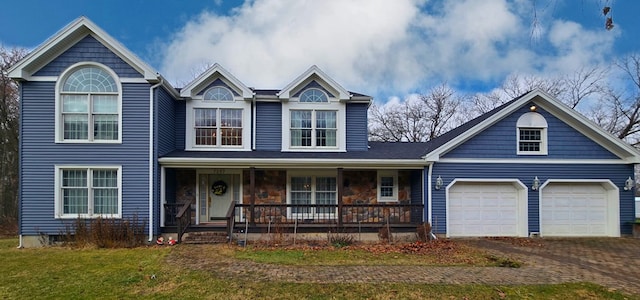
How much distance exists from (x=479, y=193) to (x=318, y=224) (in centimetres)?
592

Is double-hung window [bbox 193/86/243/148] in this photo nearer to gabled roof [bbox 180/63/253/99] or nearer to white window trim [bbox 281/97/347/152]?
gabled roof [bbox 180/63/253/99]

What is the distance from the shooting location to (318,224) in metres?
11.3

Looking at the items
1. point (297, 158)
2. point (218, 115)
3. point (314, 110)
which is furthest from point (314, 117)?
point (218, 115)

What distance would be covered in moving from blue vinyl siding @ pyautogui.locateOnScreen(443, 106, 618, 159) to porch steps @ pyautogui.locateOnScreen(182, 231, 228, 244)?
27.2 feet

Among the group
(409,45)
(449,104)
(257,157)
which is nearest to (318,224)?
(257,157)

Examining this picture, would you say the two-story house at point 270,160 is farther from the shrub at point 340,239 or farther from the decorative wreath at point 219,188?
the shrub at point 340,239

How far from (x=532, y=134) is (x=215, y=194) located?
11913 millimetres

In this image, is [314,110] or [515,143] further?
[314,110]

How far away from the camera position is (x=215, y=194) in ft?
41.2

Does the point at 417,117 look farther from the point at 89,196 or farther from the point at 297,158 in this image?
the point at 89,196

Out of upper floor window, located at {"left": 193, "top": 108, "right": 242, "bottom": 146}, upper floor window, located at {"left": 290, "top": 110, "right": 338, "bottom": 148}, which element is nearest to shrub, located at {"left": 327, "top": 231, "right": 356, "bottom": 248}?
upper floor window, located at {"left": 290, "top": 110, "right": 338, "bottom": 148}

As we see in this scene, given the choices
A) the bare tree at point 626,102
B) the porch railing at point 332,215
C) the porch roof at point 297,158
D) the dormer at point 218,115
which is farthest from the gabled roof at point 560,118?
the bare tree at point 626,102

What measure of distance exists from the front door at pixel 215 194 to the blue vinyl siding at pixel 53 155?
2.24 m

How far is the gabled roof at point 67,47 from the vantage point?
32.7 feet
